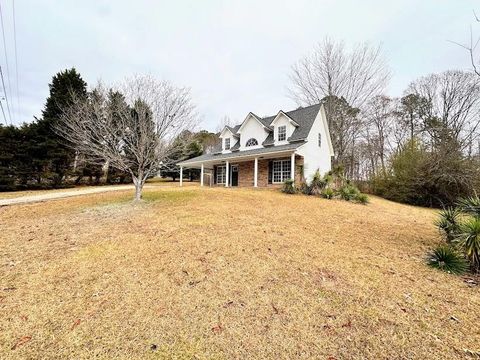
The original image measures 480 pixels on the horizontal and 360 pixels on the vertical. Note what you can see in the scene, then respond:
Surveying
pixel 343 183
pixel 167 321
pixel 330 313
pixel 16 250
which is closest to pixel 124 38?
pixel 16 250

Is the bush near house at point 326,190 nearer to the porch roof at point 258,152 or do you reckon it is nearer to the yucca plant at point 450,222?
the porch roof at point 258,152

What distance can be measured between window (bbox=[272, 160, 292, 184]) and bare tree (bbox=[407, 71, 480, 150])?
12407 mm

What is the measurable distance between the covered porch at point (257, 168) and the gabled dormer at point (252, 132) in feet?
4.93

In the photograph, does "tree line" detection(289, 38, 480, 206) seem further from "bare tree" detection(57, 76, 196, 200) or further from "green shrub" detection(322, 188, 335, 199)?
"bare tree" detection(57, 76, 196, 200)

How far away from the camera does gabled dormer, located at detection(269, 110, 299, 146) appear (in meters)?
17.5

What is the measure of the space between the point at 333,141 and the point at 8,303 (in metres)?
24.0

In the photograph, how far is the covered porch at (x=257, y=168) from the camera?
1669cm

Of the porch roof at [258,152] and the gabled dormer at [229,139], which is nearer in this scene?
the porch roof at [258,152]

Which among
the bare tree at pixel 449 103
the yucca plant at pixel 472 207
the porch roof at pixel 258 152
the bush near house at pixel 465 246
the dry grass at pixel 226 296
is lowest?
the dry grass at pixel 226 296

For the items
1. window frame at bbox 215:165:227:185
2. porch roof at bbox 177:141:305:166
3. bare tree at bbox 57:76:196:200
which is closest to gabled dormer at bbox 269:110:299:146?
porch roof at bbox 177:141:305:166

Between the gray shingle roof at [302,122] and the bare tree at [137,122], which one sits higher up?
the gray shingle roof at [302,122]

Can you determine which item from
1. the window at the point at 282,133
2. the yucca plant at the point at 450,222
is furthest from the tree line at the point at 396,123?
the yucca plant at the point at 450,222

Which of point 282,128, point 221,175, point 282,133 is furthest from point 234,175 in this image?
point 282,128

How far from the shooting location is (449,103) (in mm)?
20922
